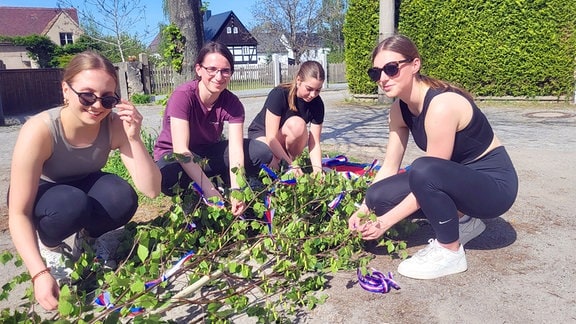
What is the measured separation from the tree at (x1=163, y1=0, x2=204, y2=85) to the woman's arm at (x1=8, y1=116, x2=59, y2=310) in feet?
9.57

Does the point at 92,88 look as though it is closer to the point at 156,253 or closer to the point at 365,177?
the point at 156,253

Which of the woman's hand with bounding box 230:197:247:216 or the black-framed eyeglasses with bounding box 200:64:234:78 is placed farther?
the black-framed eyeglasses with bounding box 200:64:234:78

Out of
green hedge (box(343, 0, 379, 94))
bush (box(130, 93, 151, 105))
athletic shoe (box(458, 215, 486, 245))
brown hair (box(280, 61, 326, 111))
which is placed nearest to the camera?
athletic shoe (box(458, 215, 486, 245))

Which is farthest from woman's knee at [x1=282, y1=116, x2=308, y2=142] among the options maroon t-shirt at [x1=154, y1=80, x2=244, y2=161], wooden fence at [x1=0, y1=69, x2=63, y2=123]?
wooden fence at [x1=0, y1=69, x2=63, y2=123]

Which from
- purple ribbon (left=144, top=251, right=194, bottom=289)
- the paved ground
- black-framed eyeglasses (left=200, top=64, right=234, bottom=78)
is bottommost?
the paved ground

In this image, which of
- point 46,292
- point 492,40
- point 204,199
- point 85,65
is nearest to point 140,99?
point 492,40

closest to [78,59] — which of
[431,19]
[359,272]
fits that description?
[359,272]

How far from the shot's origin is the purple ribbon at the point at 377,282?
251 cm

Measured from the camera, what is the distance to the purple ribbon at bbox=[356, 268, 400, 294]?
8.22 feet

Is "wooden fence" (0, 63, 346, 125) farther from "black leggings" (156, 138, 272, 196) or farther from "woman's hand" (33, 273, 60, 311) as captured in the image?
"woman's hand" (33, 273, 60, 311)

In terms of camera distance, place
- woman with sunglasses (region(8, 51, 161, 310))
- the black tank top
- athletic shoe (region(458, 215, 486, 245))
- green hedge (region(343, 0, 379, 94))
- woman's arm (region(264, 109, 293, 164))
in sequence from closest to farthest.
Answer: woman with sunglasses (region(8, 51, 161, 310)) < the black tank top < athletic shoe (region(458, 215, 486, 245)) < woman's arm (region(264, 109, 293, 164)) < green hedge (region(343, 0, 379, 94))

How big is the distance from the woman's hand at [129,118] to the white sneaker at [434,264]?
1629mm

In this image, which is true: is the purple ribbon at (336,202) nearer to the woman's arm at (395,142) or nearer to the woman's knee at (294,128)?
the woman's arm at (395,142)

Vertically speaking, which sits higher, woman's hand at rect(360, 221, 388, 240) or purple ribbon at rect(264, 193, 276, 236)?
purple ribbon at rect(264, 193, 276, 236)
